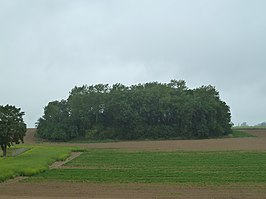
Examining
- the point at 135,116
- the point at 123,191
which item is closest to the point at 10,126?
the point at 123,191

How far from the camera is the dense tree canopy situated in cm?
11731

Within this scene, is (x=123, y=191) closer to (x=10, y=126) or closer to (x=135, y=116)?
(x=10, y=126)

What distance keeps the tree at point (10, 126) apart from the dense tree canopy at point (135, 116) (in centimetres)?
5155

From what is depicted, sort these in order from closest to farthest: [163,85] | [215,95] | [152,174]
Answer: [152,174] < [215,95] < [163,85]

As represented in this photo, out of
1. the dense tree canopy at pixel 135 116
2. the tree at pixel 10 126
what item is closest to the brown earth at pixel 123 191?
the tree at pixel 10 126

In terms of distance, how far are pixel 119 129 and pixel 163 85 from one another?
2425 cm

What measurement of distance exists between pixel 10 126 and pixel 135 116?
62.3 metres

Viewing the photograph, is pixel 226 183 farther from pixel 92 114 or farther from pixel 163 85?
pixel 163 85

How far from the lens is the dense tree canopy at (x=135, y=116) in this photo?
117312 mm

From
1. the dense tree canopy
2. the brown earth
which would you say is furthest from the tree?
the dense tree canopy

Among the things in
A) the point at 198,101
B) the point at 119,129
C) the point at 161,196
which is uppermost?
the point at 198,101

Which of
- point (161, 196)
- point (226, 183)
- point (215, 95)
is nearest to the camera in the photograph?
point (161, 196)

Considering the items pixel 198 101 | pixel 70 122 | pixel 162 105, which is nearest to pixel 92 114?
pixel 70 122

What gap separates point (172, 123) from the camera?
122625 mm
